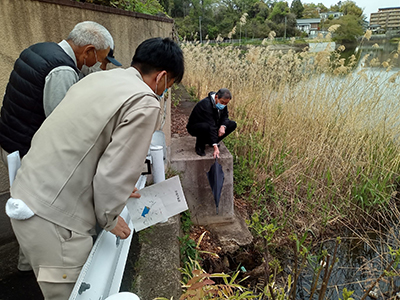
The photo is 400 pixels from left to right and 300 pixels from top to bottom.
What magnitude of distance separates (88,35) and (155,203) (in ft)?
4.04

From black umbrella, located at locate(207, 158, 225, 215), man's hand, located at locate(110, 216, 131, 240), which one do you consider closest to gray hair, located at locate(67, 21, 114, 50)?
man's hand, located at locate(110, 216, 131, 240)

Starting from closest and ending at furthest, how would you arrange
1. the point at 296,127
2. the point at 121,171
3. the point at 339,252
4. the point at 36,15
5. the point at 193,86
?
the point at 121,171
the point at 36,15
the point at 339,252
the point at 296,127
the point at 193,86

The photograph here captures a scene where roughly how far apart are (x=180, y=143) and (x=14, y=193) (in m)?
2.63

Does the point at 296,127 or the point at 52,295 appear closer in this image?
the point at 52,295

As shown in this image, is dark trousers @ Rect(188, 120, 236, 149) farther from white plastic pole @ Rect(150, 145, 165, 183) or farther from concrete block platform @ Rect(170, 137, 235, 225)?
white plastic pole @ Rect(150, 145, 165, 183)

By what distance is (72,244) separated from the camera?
3.99 ft

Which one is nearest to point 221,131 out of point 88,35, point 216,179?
point 216,179

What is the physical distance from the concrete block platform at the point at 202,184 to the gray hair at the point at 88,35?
153 cm

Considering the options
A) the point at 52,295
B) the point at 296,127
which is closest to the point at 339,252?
the point at 296,127

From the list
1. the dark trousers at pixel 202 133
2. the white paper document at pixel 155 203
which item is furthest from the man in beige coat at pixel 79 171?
the dark trousers at pixel 202 133

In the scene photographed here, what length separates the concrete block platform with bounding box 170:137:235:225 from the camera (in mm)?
3248

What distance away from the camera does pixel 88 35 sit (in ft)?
6.52

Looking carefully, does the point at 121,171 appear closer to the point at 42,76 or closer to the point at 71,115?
the point at 71,115

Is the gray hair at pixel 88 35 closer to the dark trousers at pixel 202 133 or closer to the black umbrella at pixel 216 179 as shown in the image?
the dark trousers at pixel 202 133
